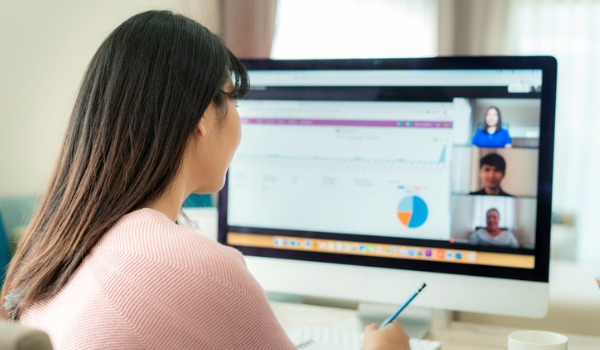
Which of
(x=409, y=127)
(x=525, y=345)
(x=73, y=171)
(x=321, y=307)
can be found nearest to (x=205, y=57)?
(x=73, y=171)


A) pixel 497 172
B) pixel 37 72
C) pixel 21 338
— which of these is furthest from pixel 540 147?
pixel 37 72

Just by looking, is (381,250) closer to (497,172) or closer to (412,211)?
(412,211)

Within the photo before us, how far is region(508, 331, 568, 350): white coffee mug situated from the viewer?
2.90 ft

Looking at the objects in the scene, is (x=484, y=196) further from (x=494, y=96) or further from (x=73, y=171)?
(x=73, y=171)

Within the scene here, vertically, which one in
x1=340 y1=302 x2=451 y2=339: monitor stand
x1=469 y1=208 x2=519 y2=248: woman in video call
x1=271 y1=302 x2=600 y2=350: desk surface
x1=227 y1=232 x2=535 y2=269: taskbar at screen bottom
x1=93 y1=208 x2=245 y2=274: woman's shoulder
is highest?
x1=93 y1=208 x2=245 y2=274: woman's shoulder

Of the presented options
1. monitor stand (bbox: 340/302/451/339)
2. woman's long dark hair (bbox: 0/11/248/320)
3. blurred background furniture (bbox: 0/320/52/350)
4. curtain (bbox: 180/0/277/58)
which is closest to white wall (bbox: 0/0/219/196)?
curtain (bbox: 180/0/277/58)

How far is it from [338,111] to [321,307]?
1.42 ft

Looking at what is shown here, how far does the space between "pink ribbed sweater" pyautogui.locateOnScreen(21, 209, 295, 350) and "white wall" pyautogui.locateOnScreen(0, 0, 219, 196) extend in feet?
5.82

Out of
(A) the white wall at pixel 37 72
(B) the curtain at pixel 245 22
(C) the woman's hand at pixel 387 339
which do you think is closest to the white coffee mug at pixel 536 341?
(C) the woman's hand at pixel 387 339

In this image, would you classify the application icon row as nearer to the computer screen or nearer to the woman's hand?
the computer screen

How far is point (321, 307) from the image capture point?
56.6 inches

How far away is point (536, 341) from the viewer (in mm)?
931

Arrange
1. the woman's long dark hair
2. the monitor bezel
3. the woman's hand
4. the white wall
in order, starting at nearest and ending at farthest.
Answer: the woman's long dark hair < the woman's hand < the monitor bezel < the white wall

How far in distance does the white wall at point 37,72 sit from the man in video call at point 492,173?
5.45ft
